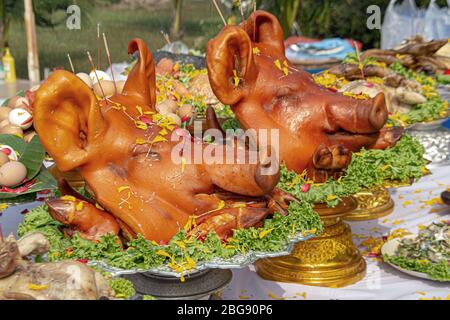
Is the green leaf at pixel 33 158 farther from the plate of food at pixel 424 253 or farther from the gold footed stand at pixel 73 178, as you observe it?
the plate of food at pixel 424 253

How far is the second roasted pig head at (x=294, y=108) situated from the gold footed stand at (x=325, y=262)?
15cm

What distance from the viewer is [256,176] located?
1368 millimetres

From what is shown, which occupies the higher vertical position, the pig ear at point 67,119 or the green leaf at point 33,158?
the pig ear at point 67,119

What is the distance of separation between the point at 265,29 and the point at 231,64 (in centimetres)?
30

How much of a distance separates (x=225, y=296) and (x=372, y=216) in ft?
2.37

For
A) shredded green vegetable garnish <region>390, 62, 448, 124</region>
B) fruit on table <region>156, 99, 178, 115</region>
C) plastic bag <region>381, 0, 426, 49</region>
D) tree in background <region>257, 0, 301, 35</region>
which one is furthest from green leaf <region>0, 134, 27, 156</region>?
tree in background <region>257, 0, 301, 35</region>

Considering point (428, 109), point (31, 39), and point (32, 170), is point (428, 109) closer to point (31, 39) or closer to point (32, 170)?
point (32, 170)

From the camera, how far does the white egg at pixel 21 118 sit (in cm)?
223

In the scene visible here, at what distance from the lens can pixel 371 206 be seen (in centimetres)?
223

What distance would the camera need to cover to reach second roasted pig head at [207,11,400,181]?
1.69 meters

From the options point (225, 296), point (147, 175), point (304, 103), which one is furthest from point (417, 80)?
point (147, 175)

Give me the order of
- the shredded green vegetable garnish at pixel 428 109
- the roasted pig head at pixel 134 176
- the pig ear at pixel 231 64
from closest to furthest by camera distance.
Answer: the roasted pig head at pixel 134 176 → the pig ear at pixel 231 64 → the shredded green vegetable garnish at pixel 428 109

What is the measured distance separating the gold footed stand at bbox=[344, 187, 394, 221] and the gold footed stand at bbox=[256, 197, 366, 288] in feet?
1.11

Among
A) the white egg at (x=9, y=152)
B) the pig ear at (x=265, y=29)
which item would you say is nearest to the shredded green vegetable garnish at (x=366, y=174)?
the pig ear at (x=265, y=29)
